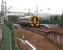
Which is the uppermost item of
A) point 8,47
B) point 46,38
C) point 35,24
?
point 35,24

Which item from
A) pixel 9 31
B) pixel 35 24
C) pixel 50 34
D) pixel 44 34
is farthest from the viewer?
pixel 44 34

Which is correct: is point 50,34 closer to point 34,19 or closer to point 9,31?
point 9,31

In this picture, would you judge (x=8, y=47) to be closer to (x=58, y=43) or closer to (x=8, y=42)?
(x=8, y=42)

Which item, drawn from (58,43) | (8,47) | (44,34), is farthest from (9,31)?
(44,34)

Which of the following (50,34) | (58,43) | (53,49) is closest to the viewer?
(53,49)

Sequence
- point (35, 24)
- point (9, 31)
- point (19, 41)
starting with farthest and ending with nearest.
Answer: point (9, 31)
point (19, 41)
point (35, 24)

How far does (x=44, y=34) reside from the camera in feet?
60.2

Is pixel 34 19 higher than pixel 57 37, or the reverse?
pixel 34 19

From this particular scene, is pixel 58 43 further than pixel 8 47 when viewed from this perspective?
Yes

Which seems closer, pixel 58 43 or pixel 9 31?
pixel 9 31

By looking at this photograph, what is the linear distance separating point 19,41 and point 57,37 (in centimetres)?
829

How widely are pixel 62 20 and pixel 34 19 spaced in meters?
19.5

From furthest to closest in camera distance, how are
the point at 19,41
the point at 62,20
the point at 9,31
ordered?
the point at 62,20, the point at 9,31, the point at 19,41

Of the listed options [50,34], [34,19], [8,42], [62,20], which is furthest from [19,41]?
[62,20]
